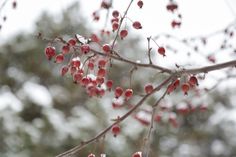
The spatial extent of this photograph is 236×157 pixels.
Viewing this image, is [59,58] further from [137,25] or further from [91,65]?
[137,25]

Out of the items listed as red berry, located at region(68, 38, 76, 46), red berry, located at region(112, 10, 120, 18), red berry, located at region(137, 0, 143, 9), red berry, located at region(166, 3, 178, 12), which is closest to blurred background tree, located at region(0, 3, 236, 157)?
red berry, located at region(166, 3, 178, 12)

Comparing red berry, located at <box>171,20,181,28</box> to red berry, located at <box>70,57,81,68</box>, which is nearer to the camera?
red berry, located at <box>70,57,81,68</box>

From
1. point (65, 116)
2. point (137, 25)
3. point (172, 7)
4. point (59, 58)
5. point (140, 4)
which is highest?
point (65, 116)

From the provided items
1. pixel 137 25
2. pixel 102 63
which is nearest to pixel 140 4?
pixel 137 25

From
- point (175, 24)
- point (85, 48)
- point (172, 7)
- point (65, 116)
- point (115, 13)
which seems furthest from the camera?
point (65, 116)

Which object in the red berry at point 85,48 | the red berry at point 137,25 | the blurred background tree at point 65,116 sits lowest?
the red berry at point 85,48

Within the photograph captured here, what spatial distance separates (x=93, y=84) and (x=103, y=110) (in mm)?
5788

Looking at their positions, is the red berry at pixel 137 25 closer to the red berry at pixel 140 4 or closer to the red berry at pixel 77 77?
the red berry at pixel 140 4

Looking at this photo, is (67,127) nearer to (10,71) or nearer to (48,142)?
(48,142)

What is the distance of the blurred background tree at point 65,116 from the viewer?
6925mm

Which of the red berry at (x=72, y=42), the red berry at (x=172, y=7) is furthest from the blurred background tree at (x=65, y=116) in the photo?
the red berry at (x=72, y=42)

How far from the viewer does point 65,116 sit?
25.8 feet

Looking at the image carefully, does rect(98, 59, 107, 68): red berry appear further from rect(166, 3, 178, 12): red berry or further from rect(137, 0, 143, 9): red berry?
rect(166, 3, 178, 12): red berry

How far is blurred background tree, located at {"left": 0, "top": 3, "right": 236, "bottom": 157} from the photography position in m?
6.93
